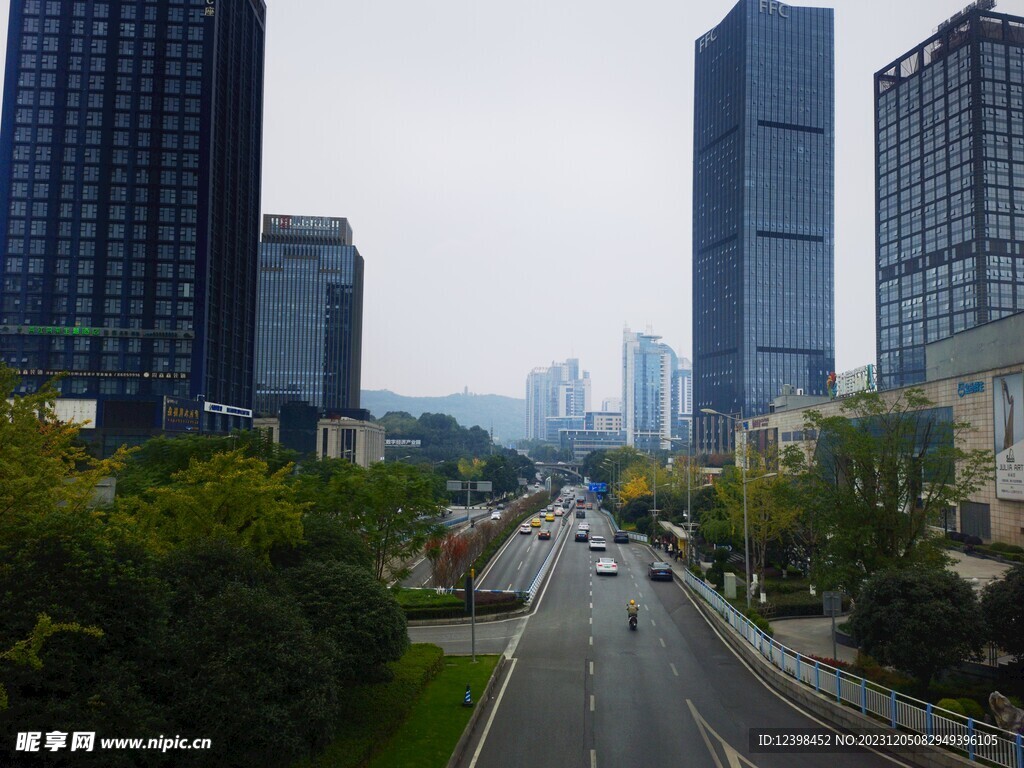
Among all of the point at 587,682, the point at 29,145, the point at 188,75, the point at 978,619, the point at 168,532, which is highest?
the point at 188,75

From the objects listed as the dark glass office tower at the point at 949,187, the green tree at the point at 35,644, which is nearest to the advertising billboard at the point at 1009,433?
the green tree at the point at 35,644

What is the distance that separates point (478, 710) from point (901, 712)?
1205 cm

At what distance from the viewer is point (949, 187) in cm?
13488

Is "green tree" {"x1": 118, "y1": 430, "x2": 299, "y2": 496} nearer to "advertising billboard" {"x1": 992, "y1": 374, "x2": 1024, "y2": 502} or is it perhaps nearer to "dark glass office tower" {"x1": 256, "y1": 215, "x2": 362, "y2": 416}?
"advertising billboard" {"x1": 992, "y1": 374, "x2": 1024, "y2": 502}

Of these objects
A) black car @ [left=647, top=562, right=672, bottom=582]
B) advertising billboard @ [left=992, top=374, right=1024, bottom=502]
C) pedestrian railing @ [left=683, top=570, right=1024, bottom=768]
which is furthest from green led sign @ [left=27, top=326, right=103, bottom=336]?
advertising billboard @ [left=992, top=374, right=1024, bottom=502]

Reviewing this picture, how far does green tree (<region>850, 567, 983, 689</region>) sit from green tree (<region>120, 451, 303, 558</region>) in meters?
18.8

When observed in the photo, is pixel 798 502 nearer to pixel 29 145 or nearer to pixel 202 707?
pixel 202 707

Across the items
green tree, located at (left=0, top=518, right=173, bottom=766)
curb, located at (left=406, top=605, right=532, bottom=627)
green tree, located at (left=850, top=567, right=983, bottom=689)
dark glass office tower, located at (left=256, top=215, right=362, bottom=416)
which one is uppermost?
dark glass office tower, located at (left=256, top=215, right=362, bottom=416)

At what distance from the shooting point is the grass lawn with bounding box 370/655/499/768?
57.4 feet

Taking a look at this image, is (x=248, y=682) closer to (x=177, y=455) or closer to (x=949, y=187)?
(x=177, y=455)

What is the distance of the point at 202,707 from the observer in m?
12.8

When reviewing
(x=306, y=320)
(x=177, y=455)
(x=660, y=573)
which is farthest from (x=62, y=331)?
(x=306, y=320)

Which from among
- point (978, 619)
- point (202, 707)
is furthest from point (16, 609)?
point (978, 619)

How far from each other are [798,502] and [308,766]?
25504 millimetres
